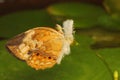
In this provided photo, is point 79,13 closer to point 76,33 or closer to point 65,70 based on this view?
point 76,33

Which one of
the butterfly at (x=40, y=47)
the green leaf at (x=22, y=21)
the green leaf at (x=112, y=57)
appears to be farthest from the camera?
the green leaf at (x=22, y=21)

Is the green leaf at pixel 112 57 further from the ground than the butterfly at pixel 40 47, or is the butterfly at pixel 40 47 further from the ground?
the green leaf at pixel 112 57

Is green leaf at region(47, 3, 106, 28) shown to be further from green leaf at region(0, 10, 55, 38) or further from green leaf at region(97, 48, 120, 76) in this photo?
green leaf at region(97, 48, 120, 76)

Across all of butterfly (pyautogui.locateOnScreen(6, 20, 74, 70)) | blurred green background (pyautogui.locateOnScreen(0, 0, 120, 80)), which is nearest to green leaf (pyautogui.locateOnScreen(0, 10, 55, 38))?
blurred green background (pyautogui.locateOnScreen(0, 0, 120, 80))

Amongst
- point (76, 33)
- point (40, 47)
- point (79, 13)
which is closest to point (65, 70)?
point (40, 47)

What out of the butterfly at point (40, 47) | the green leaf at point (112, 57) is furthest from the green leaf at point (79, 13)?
the butterfly at point (40, 47)

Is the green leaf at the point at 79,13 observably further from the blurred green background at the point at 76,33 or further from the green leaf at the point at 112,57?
the green leaf at the point at 112,57
